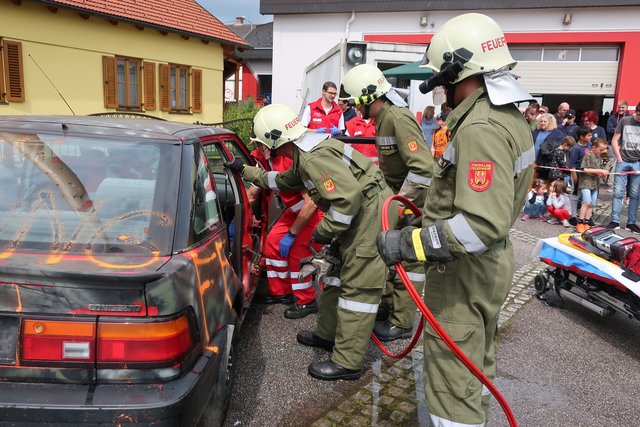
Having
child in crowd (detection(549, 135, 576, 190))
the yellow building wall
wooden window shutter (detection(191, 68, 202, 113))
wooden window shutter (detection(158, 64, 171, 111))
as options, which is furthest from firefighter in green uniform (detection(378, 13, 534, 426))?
wooden window shutter (detection(191, 68, 202, 113))

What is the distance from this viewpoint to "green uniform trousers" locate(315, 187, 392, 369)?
3.18 meters

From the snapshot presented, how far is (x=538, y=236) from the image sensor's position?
298 inches

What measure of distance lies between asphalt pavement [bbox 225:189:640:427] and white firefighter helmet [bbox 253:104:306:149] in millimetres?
1478

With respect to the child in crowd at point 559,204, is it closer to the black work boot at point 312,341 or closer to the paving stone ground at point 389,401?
the paving stone ground at point 389,401

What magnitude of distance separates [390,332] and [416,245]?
2.08 meters

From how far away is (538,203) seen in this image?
8.72 meters

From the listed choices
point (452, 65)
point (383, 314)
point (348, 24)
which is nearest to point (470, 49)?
point (452, 65)

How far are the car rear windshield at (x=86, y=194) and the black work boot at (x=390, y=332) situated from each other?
2278 millimetres

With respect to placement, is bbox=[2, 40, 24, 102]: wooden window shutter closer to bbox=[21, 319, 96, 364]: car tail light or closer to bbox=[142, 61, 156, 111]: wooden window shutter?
bbox=[142, 61, 156, 111]: wooden window shutter

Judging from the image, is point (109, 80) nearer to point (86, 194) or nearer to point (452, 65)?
point (86, 194)

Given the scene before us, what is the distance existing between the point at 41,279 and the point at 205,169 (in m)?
1.02

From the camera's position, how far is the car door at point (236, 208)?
300cm

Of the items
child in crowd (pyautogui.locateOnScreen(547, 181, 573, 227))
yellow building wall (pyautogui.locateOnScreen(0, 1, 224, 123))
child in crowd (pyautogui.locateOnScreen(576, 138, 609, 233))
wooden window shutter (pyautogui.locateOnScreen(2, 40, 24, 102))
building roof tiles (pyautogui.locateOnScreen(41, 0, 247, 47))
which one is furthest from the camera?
building roof tiles (pyautogui.locateOnScreen(41, 0, 247, 47))

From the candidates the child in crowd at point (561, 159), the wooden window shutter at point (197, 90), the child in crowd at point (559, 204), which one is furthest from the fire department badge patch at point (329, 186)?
the wooden window shutter at point (197, 90)
